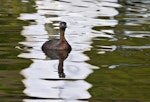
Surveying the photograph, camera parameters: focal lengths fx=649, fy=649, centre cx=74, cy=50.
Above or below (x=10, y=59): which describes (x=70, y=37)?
below

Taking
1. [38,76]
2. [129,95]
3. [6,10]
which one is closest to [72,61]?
[38,76]

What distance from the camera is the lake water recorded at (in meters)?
14.5

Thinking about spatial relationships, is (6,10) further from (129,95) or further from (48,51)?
(129,95)

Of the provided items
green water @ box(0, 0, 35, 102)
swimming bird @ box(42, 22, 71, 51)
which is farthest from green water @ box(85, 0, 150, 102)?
green water @ box(0, 0, 35, 102)

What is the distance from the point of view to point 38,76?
53.6ft

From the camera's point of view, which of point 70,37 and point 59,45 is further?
point 70,37

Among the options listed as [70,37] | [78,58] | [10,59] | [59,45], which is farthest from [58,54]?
[70,37]

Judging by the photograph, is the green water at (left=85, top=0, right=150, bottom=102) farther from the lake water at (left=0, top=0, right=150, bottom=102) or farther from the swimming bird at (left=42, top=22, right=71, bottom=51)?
the swimming bird at (left=42, top=22, right=71, bottom=51)

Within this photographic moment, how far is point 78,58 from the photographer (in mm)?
19469

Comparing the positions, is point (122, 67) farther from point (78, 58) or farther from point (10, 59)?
point (10, 59)

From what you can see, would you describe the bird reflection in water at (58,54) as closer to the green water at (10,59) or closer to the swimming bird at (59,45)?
the swimming bird at (59,45)

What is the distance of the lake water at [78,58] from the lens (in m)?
14.5

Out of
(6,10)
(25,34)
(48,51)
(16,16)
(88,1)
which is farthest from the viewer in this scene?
(88,1)

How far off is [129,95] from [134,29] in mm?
12451
